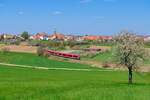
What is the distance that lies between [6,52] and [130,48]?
76.7 m

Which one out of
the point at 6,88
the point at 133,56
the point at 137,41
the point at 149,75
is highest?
the point at 137,41

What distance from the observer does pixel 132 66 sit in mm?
27484

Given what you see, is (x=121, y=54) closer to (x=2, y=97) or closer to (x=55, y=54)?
(x=2, y=97)

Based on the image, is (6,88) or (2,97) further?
(6,88)

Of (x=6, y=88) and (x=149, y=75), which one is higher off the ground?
(x=6, y=88)

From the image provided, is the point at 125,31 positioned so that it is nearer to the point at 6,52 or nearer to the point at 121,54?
the point at 121,54

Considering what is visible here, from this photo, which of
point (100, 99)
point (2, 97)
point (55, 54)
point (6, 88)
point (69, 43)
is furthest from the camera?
point (69, 43)

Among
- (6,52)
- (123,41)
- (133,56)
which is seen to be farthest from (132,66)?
(6,52)

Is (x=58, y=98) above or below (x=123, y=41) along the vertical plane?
below

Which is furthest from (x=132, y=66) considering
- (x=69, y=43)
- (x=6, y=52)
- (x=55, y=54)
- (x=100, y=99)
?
(x=69, y=43)

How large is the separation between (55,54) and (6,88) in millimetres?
70957

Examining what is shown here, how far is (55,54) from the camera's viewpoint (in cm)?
8794

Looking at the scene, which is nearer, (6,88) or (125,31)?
(6,88)

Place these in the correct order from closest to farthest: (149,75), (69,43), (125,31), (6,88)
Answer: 1. (6,88)
2. (125,31)
3. (149,75)
4. (69,43)
